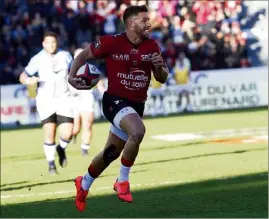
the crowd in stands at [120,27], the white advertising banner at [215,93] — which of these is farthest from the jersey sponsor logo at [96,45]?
the crowd in stands at [120,27]

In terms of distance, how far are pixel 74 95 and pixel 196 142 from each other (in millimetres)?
3970

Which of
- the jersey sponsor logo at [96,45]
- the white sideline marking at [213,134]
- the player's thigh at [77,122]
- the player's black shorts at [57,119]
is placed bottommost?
the white sideline marking at [213,134]

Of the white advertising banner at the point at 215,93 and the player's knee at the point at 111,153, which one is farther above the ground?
the player's knee at the point at 111,153

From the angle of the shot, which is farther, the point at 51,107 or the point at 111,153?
the point at 51,107

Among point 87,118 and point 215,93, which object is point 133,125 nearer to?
point 87,118

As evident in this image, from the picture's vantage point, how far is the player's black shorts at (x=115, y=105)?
1004 cm

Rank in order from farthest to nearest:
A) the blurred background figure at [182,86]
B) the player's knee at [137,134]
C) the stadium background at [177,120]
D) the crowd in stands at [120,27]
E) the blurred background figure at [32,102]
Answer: the crowd in stands at [120,27], the blurred background figure at [182,86], the blurred background figure at [32,102], the stadium background at [177,120], the player's knee at [137,134]

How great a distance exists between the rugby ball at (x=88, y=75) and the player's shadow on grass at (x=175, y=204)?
150 centimetres

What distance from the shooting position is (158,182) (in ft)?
45.0

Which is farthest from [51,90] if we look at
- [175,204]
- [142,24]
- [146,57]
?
[142,24]

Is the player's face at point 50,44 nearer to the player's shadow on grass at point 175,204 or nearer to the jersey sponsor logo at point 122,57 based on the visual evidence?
the player's shadow on grass at point 175,204

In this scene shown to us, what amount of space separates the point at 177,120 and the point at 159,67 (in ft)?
58.0

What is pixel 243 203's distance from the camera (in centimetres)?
1100

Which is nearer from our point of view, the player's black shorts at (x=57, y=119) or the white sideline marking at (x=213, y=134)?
the player's black shorts at (x=57, y=119)
